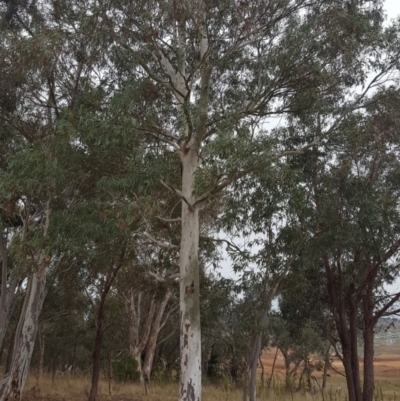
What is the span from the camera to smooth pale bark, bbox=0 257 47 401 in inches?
384

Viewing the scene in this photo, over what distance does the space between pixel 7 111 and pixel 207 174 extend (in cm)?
505

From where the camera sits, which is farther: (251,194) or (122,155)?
(251,194)

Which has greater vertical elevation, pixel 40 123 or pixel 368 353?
pixel 40 123

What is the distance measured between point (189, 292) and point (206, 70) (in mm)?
4137

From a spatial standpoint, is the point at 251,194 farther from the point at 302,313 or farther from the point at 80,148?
the point at 302,313

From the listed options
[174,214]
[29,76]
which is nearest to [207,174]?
[174,214]

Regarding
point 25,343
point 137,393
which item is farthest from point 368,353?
point 25,343

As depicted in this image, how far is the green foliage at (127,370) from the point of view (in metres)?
16.2

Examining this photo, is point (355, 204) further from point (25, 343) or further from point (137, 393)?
point (137, 393)

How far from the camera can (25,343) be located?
10.1 metres

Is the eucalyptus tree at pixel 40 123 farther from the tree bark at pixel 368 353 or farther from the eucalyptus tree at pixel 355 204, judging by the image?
the tree bark at pixel 368 353

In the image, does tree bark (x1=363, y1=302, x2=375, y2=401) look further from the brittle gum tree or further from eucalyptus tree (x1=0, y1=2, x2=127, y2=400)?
eucalyptus tree (x1=0, y1=2, x2=127, y2=400)

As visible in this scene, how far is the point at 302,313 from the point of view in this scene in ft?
42.4

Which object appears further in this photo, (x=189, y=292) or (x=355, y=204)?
(x=355, y=204)
